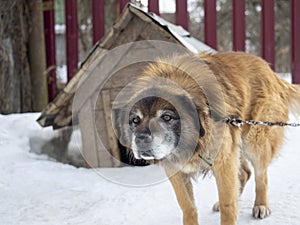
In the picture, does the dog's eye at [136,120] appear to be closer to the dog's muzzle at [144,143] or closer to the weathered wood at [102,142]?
the dog's muzzle at [144,143]

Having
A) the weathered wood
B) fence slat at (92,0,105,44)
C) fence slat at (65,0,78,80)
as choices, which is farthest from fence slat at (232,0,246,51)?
the weathered wood

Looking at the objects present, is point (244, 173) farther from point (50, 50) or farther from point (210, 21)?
point (50, 50)

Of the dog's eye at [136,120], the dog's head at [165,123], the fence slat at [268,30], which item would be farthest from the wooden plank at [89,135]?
the fence slat at [268,30]

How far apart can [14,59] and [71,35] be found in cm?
80

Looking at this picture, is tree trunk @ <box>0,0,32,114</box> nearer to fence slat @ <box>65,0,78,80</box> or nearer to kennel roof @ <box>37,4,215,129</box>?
fence slat @ <box>65,0,78,80</box>

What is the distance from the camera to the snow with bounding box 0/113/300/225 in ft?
11.3

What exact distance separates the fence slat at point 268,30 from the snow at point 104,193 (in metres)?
1.26

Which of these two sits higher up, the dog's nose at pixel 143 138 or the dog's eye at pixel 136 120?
the dog's eye at pixel 136 120

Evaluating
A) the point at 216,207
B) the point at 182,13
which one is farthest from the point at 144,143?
the point at 182,13

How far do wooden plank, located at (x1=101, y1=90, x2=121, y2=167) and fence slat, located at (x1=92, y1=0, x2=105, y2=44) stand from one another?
172 centimetres

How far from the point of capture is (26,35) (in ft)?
20.3

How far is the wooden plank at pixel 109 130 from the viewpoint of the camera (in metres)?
4.65

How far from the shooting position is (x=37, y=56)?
6.23 meters

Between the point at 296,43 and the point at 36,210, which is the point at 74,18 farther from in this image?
the point at 36,210
